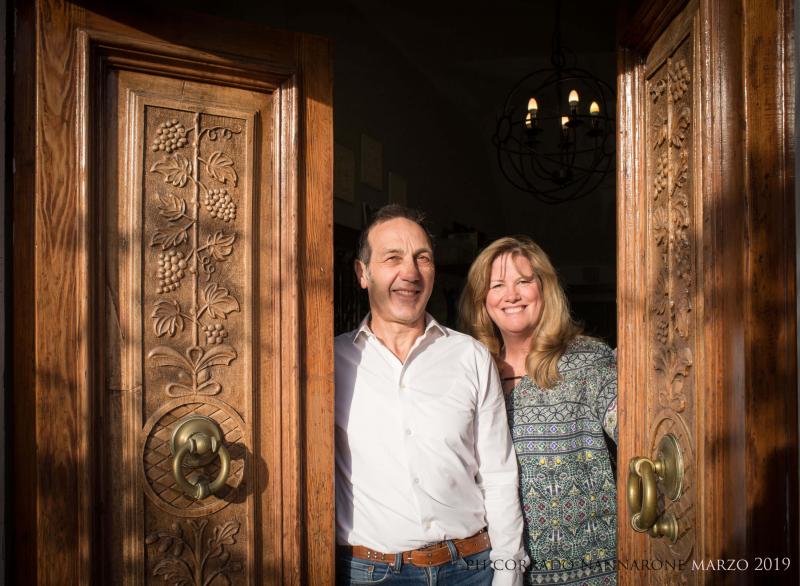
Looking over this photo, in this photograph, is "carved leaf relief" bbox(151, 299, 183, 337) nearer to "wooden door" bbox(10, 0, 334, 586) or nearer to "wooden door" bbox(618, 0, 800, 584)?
"wooden door" bbox(10, 0, 334, 586)

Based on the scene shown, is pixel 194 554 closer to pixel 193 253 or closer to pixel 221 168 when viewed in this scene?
pixel 193 253

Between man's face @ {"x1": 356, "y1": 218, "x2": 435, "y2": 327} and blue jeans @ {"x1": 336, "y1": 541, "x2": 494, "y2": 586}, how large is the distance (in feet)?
2.27

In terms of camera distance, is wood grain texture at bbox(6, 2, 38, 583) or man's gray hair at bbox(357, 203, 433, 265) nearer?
wood grain texture at bbox(6, 2, 38, 583)

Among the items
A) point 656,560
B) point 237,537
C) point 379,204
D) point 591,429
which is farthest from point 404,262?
point 379,204

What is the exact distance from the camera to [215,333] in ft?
5.10

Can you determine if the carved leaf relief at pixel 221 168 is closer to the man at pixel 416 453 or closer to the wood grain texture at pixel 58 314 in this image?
the wood grain texture at pixel 58 314

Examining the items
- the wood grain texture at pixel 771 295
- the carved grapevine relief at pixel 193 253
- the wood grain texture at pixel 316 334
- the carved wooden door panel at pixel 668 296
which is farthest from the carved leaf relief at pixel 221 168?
the wood grain texture at pixel 771 295

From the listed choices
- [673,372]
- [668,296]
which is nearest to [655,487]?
[673,372]

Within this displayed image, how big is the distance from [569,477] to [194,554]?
1.09 metres

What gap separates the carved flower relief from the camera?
4.29 ft

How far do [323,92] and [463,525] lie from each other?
1250 mm

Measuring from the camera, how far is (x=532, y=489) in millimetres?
1935

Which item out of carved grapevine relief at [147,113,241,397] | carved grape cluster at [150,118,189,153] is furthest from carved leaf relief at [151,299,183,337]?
carved grape cluster at [150,118,189,153]

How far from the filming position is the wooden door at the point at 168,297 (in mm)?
1384
